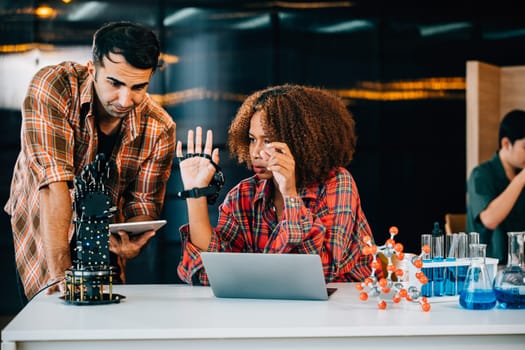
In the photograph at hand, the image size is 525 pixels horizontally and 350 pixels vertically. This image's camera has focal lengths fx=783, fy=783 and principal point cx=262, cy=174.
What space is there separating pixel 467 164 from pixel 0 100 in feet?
9.55

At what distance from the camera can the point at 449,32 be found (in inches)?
200

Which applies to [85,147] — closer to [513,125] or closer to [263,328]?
[263,328]

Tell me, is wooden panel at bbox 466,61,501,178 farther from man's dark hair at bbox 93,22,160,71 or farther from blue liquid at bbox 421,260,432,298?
blue liquid at bbox 421,260,432,298

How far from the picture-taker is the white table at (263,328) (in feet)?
6.41

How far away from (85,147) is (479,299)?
2.06 metres

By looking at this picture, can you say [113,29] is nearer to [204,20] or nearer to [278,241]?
[204,20]

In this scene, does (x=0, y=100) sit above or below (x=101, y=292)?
above

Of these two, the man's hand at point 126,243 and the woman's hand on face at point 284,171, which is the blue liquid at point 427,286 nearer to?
the woman's hand on face at point 284,171

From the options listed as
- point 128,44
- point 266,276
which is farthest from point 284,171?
point 128,44

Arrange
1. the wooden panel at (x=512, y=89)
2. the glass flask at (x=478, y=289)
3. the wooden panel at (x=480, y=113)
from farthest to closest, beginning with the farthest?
the wooden panel at (x=512, y=89) < the wooden panel at (x=480, y=113) < the glass flask at (x=478, y=289)

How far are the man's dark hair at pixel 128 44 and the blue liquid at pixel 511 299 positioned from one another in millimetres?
2194

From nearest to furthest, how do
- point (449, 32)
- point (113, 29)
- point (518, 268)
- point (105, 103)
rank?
point (518, 268), point (105, 103), point (113, 29), point (449, 32)

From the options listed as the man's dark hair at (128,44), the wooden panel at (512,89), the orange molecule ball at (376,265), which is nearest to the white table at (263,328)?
the orange molecule ball at (376,265)

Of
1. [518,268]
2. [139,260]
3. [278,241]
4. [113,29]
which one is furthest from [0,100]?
[518,268]
